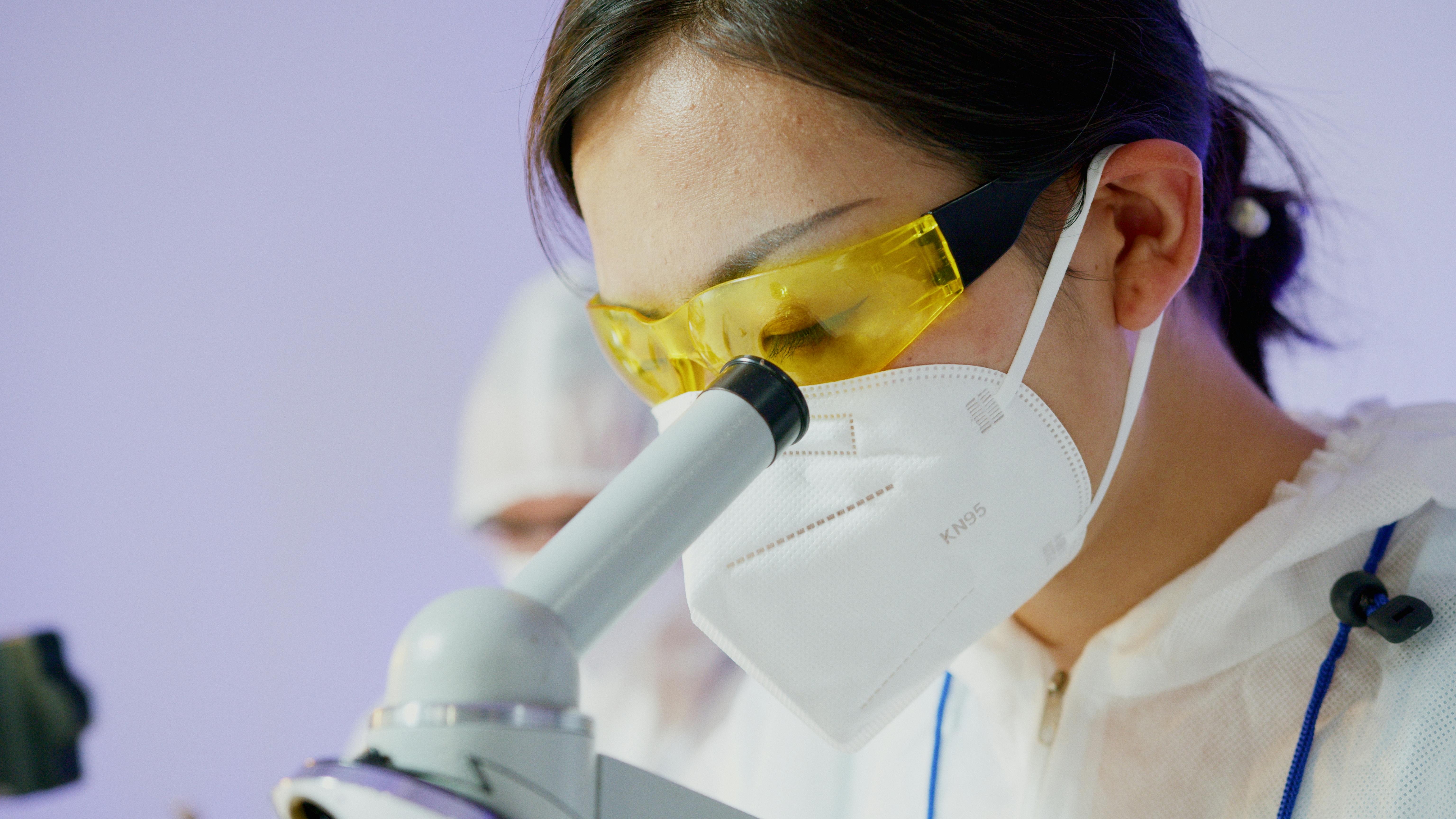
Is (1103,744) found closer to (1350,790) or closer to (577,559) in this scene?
(1350,790)

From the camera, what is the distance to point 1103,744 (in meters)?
0.88

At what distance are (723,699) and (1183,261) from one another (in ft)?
4.41

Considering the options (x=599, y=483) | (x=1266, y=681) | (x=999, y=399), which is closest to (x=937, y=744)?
(x=1266, y=681)

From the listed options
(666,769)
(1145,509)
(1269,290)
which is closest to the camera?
(1145,509)

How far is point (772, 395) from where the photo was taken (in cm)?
55

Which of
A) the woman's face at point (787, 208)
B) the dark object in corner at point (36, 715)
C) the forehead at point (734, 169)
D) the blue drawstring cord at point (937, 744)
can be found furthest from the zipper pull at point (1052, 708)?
the dark object in corner at point (36, 715)

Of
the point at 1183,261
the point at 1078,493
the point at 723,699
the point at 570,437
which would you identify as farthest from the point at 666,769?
the point at 1183,261

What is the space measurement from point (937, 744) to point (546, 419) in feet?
3.65

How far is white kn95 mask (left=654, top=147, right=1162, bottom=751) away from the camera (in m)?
0.74

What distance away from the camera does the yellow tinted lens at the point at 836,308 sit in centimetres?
71

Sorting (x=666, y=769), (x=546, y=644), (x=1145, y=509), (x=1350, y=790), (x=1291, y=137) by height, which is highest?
(x=546, y=644)

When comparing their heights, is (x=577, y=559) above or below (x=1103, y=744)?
above

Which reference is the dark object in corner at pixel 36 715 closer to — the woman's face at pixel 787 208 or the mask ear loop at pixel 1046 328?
the woman's face at pixel 787 208

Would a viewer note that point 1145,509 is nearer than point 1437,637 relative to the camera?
No
